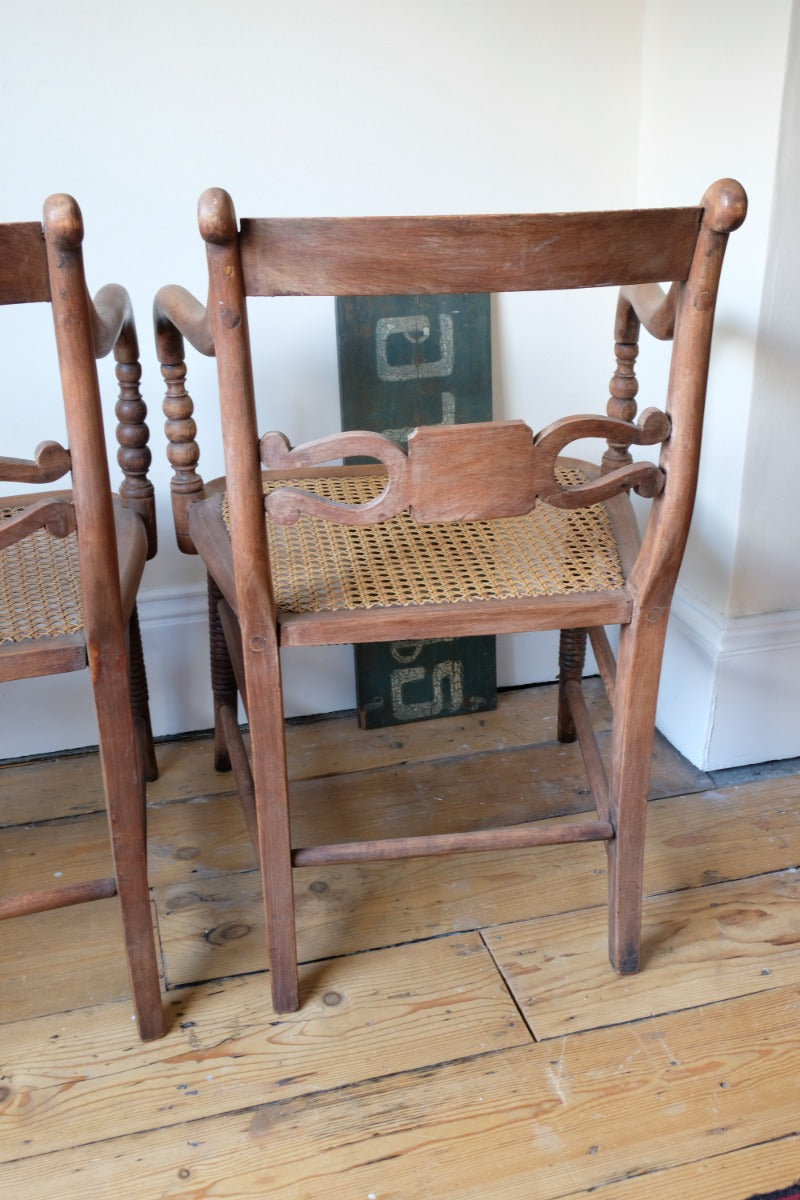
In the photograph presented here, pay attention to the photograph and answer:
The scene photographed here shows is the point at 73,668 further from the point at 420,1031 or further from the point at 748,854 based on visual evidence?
the point at 748,854

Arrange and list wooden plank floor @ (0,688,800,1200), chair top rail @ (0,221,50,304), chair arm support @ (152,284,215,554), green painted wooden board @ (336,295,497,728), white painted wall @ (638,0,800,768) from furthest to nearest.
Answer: green painted wooden board @ (336,295,497,728), white painted wall @ (638,0,800,768), chair arm support @ (152,284,215,554), wooden plank floor @ (0,688,800,1200), chair top rail @ (0,221,50,304)

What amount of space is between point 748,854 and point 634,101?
114cm

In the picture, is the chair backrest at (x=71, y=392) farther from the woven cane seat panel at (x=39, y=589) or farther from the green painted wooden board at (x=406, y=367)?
the green painted wooden board at (x=406, y=367)

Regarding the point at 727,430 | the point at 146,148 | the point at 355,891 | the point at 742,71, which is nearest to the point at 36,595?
the point at 355,891

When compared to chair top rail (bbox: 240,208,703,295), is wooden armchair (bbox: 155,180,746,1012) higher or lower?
lower

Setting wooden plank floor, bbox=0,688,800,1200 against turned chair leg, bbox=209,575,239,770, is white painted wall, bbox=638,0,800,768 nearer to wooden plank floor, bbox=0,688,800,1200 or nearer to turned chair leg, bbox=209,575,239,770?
wooden plank floor, bbox=0,688,800,1200

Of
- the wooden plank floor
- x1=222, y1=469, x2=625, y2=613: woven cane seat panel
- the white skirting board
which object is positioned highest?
x1=222, y1=469, x2=625, y2=613: woven cane seat panel

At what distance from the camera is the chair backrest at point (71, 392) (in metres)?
0.85

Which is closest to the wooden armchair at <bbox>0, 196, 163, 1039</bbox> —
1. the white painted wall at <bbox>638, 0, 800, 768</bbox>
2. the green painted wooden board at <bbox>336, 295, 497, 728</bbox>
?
the green painted wooden board at <bbox>336, 295, 497, 728</bbox>

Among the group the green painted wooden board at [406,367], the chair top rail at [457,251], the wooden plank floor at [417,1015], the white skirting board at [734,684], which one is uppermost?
the chair top rail at [457,251]

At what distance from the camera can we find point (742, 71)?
1372mm

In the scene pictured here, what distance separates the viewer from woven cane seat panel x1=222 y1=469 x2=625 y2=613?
1.09 meters

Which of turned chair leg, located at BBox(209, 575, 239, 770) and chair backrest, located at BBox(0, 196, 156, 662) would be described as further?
turned chair leg, located at BBox(209, 575, 239, 770)

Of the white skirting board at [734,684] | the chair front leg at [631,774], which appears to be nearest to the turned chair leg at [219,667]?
the chair front leg at [631,774]
